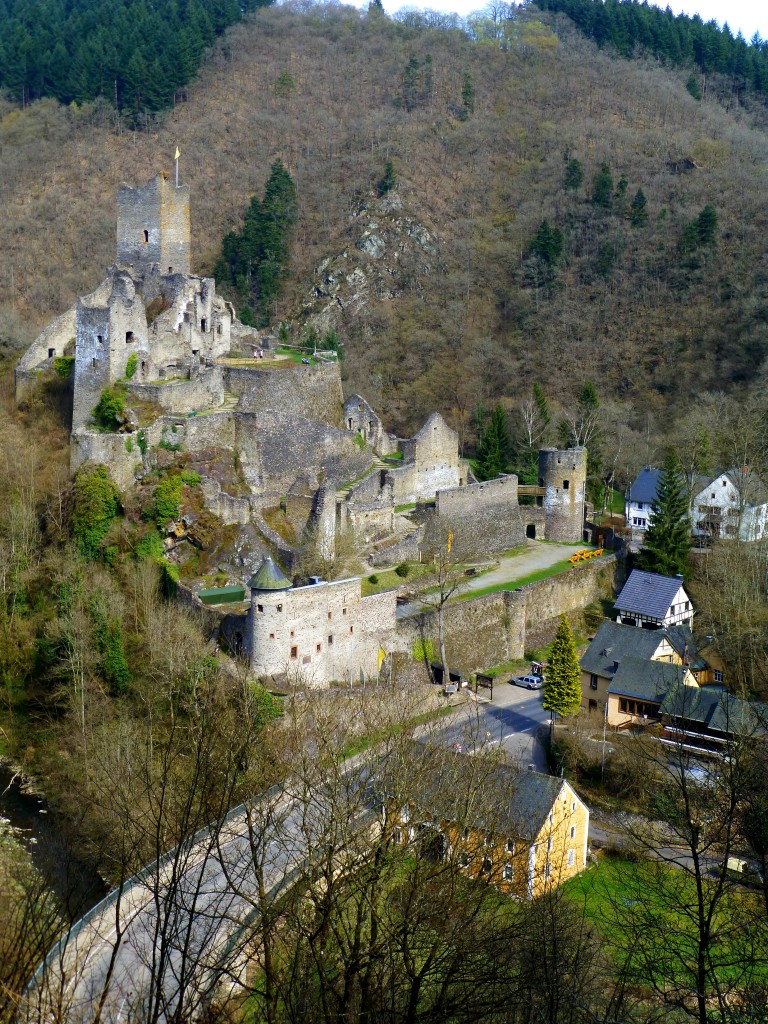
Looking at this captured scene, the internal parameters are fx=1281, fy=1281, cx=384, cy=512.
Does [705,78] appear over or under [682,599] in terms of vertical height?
over

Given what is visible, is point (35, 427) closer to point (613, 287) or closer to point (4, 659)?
point (4, 659)

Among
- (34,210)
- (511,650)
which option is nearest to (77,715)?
(511,650)

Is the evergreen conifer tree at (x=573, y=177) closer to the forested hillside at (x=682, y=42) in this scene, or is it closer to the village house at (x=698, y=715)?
the forested hillside at (x=682, y=42)

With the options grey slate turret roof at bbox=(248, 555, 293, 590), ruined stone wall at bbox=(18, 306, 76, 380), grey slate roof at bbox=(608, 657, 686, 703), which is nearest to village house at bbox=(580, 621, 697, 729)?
grey slate roof at bbox=(608, 657, 686, 703)

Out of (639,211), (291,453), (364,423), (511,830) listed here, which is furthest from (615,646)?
(639,211)

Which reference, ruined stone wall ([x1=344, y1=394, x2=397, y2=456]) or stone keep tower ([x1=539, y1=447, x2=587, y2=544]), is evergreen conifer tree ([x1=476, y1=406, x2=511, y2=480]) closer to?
stone keep tower ([x1=539, y1=447, x2=587, y2=544])

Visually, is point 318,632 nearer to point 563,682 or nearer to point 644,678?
point 563,682
